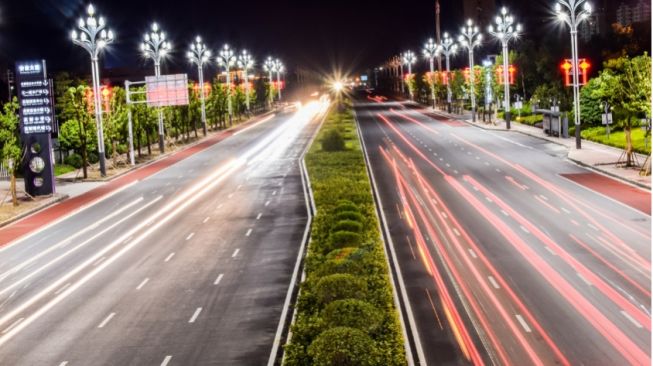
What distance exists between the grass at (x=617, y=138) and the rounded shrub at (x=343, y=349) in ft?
158

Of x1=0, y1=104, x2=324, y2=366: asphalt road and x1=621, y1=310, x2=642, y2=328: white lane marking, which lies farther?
x1=0, y1=104, x2=324, y2=366: asphalt road

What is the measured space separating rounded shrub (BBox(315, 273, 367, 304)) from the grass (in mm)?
44032

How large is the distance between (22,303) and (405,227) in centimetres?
1773

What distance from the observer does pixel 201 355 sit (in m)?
22.8

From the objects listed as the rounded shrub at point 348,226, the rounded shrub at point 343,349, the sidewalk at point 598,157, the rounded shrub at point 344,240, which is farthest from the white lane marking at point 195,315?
the sidewalk at point 598,157

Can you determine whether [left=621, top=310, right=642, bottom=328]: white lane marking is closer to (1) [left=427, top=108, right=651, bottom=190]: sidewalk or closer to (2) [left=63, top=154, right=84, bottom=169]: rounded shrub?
(1) [left=427, top=108, right=651, bottom=190]: sidewalk

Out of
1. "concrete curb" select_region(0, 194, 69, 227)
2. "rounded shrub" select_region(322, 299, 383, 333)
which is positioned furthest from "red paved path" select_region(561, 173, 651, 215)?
"concrete curb" select_region(0, 194, 69, 227)

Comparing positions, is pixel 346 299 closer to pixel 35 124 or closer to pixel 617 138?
pixel 35 124

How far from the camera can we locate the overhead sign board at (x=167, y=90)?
252 feet

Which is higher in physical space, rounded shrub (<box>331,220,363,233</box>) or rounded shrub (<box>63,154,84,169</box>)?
rounded shrub (<box>63,154,84,169</box>)

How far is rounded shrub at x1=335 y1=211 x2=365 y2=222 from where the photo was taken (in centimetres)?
3594

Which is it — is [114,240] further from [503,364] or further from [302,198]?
[503,364]

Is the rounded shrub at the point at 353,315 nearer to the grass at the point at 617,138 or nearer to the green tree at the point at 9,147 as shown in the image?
the green tree at the point at 9,147

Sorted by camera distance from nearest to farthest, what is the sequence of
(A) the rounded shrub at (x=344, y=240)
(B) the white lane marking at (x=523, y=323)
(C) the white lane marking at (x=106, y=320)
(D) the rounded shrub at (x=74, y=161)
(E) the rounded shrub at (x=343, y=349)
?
(E) the rounded shrub at (x=343, y=349) → (B) the white lane marking at (x=523, y=323) → (C) the white lane marking at (x=106, y=320) → (A) the rounded shrub at (x=344, y=240) → (D) the rounded shrub at (x=74, y=161)
